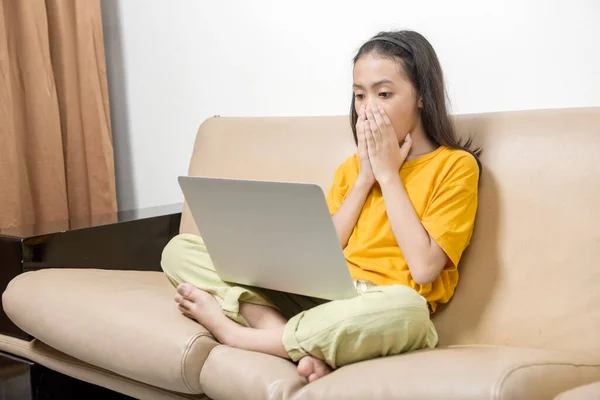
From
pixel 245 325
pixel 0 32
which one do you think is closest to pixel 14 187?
pixel 0 32

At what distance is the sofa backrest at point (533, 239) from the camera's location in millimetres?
1270

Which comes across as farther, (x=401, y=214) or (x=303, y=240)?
(x=401, y=214)

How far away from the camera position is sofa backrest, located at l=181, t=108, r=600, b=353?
1270 millimetres

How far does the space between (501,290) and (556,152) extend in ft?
0.92

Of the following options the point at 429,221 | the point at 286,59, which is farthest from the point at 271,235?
the point at 286,59

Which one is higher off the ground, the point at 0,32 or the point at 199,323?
the point at 0,32

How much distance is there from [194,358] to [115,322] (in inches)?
8.2

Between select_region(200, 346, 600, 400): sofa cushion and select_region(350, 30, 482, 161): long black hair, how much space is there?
0.51 metres

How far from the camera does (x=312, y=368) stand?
1133mm

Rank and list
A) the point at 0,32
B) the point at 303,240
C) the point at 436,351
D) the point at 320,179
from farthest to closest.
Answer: the point at 0,32
the point at 320,179
the point at 303,240
the point at 436,351

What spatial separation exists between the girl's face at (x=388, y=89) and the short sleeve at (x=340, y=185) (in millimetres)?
171

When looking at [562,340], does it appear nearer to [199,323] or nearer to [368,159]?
[368,159]

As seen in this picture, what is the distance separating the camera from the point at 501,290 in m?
1.35

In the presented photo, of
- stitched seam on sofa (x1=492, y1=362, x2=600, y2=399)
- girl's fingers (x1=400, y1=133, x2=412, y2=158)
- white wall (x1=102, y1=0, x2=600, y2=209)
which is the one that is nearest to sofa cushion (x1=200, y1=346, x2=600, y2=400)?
stitched seam on sofa (x1=492, y1=362, x2=600, y2=399)
